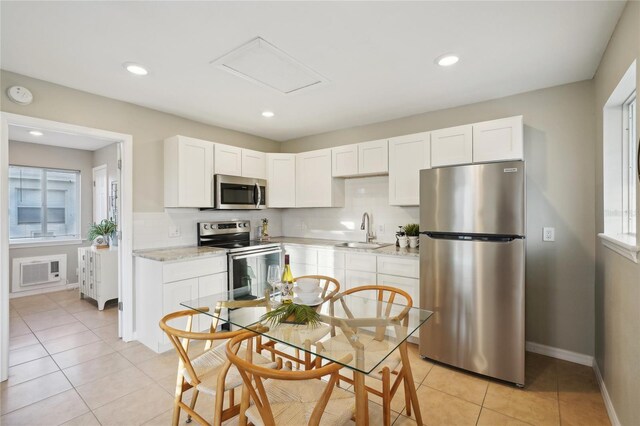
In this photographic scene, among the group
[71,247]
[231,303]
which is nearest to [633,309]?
[231,303]

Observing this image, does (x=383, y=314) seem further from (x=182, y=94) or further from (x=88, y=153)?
(x=88, y=153)

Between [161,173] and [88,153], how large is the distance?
3245 mm

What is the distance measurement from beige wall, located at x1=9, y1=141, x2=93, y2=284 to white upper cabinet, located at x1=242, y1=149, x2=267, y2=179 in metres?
3.50

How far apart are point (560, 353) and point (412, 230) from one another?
1688 mm

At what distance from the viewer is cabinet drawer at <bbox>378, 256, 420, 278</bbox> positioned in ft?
9.90

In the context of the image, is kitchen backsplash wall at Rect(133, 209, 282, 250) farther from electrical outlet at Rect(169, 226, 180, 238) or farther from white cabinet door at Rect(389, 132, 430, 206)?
white cabinet door at Rect(389, 132, 430, 206)

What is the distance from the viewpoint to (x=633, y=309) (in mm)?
1584

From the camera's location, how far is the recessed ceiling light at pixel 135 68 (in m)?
2.39

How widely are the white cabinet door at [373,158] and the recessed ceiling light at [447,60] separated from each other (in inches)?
46.1

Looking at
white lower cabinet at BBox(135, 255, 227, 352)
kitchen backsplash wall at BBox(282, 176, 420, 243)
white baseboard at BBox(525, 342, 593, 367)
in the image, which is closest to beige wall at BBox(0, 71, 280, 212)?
white lower cabinet at BBox(135, 255, 227, 352)

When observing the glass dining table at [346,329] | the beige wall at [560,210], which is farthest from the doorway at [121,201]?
the beige wall at [560,210]

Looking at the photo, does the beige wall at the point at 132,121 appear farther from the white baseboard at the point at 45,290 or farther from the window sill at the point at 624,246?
the window sill at the point at 624,246

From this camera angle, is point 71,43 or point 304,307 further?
point 71,43

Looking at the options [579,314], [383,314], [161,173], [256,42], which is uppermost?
[256,42]
